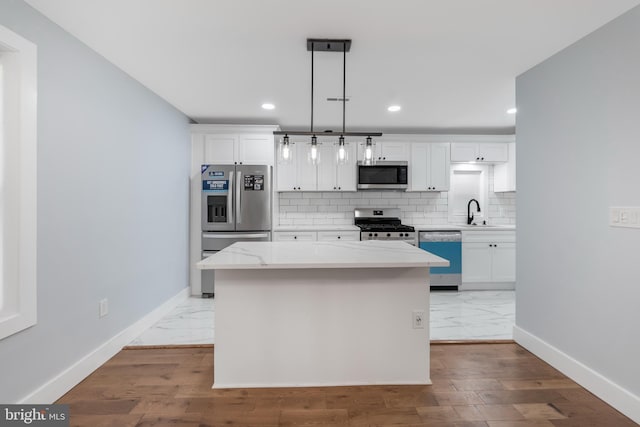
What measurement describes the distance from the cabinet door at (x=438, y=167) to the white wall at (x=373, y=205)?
27 centimetres

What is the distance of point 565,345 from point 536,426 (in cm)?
86

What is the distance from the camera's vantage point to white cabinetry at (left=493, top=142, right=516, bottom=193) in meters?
5.05

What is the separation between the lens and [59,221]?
2170 millimetres

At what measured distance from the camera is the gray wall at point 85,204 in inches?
79.0

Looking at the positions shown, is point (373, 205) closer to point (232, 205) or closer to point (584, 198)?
point (232, 205)

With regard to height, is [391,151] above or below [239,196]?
above

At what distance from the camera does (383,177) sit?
5.01m

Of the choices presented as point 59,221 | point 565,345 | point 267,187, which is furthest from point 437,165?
point 59,221

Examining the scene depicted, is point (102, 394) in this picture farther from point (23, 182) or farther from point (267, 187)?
point (267, 187)

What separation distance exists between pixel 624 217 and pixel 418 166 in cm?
317

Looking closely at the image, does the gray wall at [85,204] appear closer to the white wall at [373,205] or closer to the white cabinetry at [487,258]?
the white wall at [373,205]

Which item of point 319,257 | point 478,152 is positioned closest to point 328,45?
point 319,257

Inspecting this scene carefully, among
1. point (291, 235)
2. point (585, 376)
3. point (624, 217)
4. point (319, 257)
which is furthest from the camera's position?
point (291, 235)

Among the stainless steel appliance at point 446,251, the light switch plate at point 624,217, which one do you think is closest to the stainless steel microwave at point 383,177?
the stainless steel appliance at point 446,251
